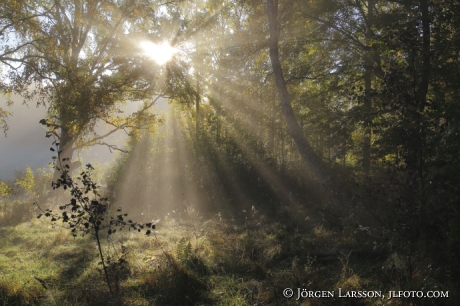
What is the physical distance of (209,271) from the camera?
5328mm

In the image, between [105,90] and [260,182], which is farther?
[260,182]

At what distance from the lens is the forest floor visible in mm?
4293

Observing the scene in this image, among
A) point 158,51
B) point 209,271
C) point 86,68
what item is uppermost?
point 158,51

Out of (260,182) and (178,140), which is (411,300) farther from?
(178,140)

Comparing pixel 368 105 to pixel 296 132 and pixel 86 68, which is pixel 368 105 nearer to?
pixel 296 132

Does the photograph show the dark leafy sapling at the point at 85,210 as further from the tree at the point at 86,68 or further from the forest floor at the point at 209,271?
the tree at the point at 86,68

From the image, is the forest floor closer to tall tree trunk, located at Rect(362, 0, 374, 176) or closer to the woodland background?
the woodland background

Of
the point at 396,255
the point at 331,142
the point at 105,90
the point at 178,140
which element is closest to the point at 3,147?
the point at 178,140

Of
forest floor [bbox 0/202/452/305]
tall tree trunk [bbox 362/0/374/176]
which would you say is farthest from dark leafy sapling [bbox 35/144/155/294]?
tall tree trunk [bbox 362/0/374/176]

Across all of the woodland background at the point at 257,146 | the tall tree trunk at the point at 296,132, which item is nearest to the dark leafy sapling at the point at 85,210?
the woodland background at the point at 257,146

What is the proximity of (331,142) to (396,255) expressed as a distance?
7955mm

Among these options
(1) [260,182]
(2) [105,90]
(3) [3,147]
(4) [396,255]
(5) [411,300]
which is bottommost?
(5) [411,300]

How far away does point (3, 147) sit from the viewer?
201ft

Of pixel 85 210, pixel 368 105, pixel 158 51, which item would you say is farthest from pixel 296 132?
pixel 158 51
